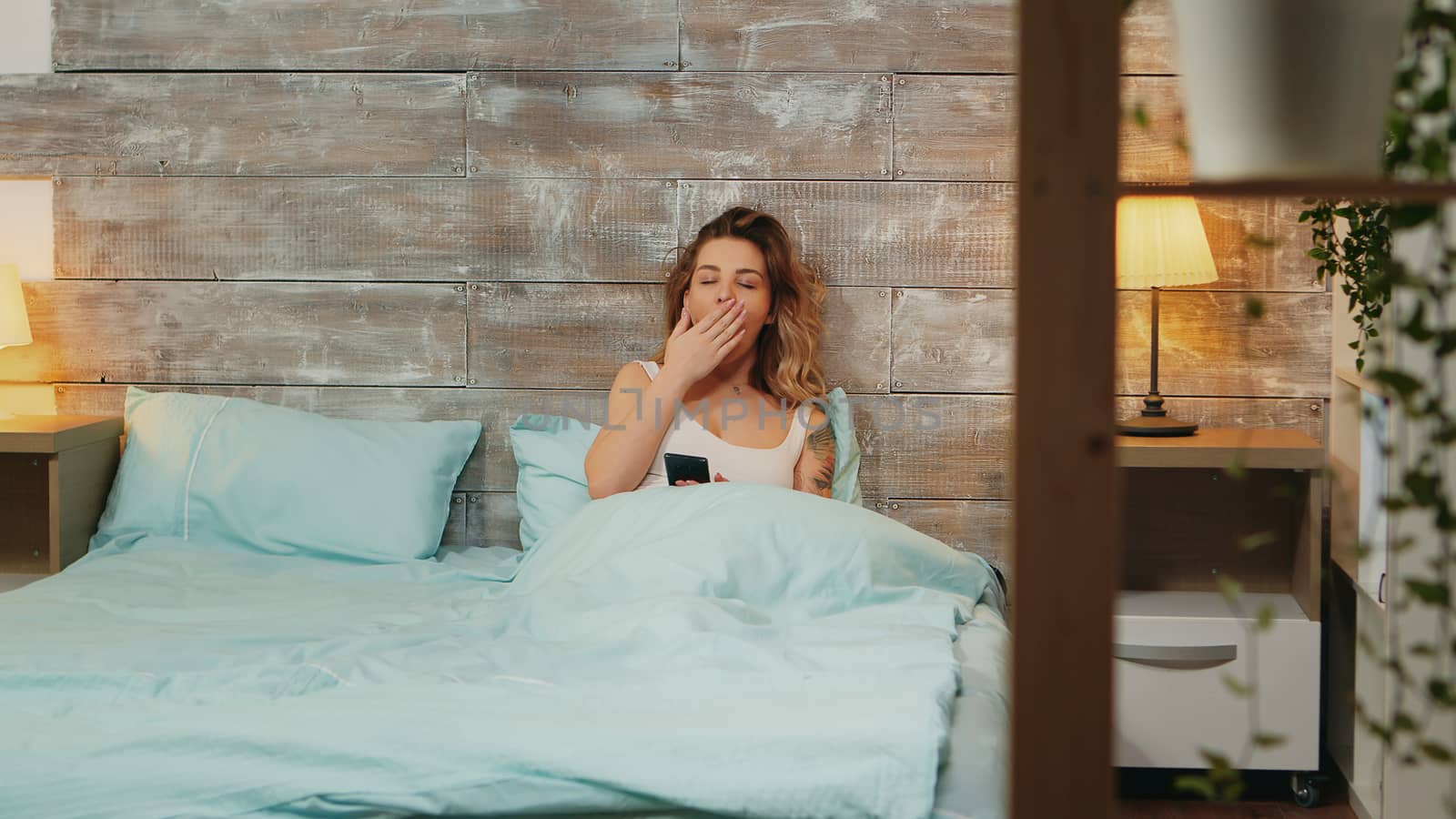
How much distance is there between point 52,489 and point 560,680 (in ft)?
4.64

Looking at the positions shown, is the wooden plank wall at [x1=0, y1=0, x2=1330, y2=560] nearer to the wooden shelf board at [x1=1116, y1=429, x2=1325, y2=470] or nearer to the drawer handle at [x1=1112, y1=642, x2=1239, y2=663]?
the wooden shelf board at [x1=1116, y1=429, x2=1325, y2=470]

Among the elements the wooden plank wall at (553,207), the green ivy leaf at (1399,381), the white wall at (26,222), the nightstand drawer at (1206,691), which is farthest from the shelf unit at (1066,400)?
the white wall at (26,222)

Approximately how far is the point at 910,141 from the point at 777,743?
5.04 ft

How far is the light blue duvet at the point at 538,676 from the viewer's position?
4.09 ft

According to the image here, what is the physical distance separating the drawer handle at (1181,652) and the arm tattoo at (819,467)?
625 millimetres

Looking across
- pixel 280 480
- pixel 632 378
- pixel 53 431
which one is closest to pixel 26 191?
pixel 53 431

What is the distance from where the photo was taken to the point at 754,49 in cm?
245

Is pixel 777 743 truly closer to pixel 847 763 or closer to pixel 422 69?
pixel 847 763

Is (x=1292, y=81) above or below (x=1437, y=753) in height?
above

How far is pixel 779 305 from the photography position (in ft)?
7.79

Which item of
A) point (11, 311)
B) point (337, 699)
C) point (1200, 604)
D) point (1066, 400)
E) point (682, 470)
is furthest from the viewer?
point (11, 311)

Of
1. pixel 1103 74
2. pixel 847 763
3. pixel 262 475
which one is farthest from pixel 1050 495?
pixel 262 475

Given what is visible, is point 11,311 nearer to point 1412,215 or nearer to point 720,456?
point 720,456

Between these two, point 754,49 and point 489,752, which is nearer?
point 489,752
